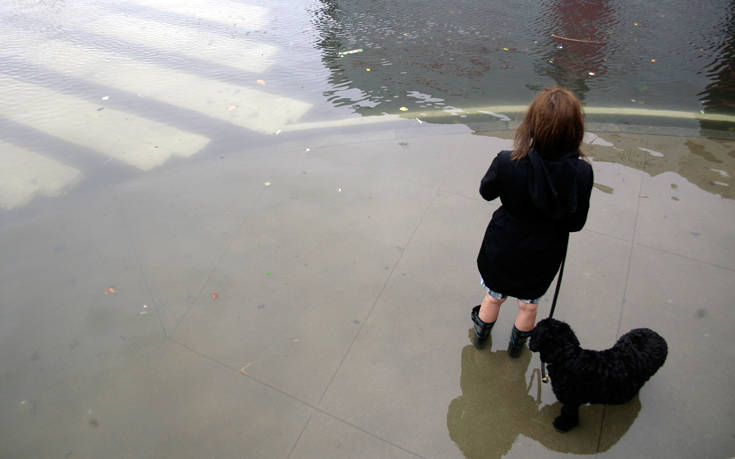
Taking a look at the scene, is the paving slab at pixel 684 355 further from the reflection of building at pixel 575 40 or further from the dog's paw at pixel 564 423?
the reflection of building at pixel 575 40

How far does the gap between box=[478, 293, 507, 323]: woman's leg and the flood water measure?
2887mm

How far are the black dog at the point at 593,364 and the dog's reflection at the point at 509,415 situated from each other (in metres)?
0.22

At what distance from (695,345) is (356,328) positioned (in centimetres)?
209

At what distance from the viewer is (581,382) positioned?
7.31 ft

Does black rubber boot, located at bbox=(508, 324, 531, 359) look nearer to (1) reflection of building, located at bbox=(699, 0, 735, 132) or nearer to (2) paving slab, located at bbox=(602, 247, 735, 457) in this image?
(2) paving slab, located at bbox=(602, 247, 735, 457)

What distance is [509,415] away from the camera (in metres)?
2.56

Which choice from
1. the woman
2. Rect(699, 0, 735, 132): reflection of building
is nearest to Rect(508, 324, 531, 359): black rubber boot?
the woman

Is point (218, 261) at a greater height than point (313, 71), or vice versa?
point (313, 71)

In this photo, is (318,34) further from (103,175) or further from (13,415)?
(13,415)

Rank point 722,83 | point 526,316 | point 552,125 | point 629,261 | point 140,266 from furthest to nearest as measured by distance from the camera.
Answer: point 722,83 < point 140,266 < point 629,261 < point 526,316 < point 552,125

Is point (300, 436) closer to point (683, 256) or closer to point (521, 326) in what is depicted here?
point (521, 326)

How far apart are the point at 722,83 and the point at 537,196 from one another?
5504 millimetres

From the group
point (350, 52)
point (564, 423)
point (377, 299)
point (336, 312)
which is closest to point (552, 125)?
point (564, 423)

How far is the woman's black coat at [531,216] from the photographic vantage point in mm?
2006
